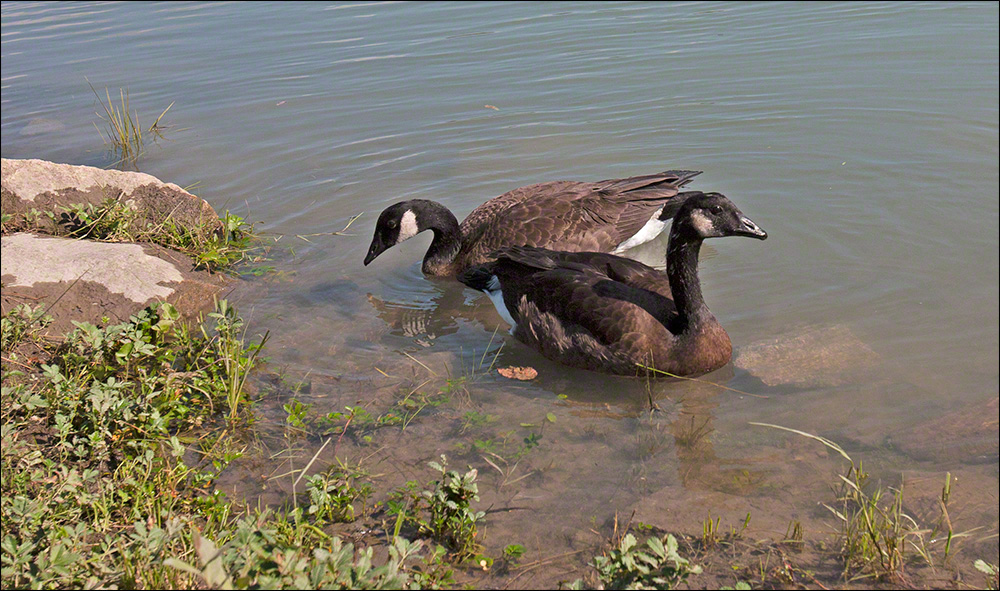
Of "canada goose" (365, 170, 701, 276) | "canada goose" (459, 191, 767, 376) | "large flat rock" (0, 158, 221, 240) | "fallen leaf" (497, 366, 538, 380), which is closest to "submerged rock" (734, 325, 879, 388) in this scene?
"canada goose" (459, 191, 767, 376)

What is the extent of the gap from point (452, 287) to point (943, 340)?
13.5 ft

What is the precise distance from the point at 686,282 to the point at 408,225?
311 centimetres

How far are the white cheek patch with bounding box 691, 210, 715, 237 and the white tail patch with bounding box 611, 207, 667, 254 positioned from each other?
2.01 metres

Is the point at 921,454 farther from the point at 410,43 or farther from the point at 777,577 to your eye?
the point at 410,43

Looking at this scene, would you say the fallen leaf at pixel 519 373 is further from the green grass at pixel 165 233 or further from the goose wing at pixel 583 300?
the green grass at pixel 165 233

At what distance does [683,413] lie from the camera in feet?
17.6

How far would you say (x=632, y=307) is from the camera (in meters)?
5.91

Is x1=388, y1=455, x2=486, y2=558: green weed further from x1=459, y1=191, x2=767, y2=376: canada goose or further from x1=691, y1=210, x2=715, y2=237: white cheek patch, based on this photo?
x1=691, y1=210, x2=715, y2=237: white cheek patch

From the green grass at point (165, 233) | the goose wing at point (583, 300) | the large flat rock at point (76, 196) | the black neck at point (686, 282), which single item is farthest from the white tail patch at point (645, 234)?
the large flat rock at point (76, 196)

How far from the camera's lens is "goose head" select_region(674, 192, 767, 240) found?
568 centimetres

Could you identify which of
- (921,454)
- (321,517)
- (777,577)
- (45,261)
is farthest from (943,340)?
(45,261)

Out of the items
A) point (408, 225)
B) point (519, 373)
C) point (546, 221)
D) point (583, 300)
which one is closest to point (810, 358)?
point (583, 300)

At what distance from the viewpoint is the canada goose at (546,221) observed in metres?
7.42

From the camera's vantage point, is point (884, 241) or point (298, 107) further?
point (298, 107)
